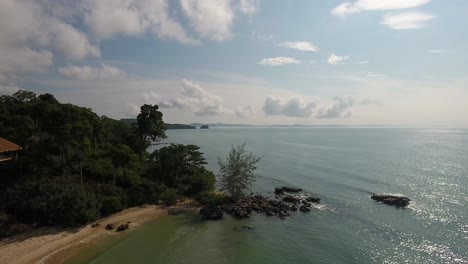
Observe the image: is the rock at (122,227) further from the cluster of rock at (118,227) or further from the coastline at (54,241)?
the coastline at (54,241)

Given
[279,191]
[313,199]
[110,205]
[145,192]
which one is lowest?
[313,199]

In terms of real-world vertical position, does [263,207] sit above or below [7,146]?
below

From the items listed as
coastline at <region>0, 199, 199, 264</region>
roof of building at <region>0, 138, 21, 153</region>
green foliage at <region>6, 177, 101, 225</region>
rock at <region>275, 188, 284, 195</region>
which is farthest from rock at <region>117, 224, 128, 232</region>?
rock at <region>275, 188, 284, 195</region>

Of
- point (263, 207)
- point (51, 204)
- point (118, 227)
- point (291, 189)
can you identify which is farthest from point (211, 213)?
point (291, 189)

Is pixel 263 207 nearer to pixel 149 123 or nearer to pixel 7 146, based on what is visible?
pixel 149 123

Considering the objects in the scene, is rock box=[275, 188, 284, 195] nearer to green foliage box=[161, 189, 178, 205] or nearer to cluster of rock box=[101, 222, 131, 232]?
green foliage box=[161, 189, 178, 205]

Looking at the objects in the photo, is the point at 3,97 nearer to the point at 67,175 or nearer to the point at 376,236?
the point at 67,175
